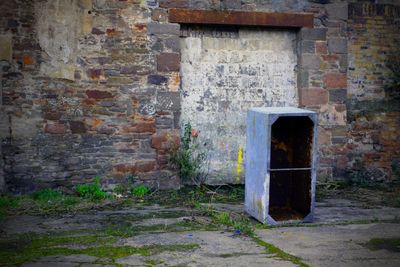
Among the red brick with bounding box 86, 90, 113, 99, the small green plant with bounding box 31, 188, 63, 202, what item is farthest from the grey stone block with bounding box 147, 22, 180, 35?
the small green plant with bounding box 31, 188, 63, 202

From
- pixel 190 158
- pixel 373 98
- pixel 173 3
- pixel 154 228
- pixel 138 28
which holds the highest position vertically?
pixel 173 3

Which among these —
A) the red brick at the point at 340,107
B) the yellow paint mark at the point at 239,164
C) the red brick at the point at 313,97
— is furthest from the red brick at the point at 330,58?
the yellow paint mark at the point at 239,164

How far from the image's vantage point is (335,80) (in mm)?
9789

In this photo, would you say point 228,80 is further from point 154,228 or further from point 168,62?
point 154,228

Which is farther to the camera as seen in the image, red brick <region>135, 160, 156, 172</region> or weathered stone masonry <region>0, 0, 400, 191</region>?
red brick <region>135, 160, 156, 172</region>

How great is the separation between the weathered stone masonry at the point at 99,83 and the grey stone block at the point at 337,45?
0.35 ft

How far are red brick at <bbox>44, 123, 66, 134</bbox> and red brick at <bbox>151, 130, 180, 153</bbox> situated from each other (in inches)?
57.9

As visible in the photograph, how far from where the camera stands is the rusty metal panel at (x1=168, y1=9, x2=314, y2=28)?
8.96m

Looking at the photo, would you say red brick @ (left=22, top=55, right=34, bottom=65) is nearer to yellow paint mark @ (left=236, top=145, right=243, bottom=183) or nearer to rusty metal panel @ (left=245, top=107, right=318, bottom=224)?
rusty metal panel @ (left=245, top=107, right=318, bottom=224)

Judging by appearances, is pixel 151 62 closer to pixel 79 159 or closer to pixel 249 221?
pixel 79 159

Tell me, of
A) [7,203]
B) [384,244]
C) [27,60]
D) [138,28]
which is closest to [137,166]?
[7,203]

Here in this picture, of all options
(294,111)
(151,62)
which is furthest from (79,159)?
(294,111)

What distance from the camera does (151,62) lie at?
29.2 feet

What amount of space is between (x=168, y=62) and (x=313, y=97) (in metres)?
2.76
